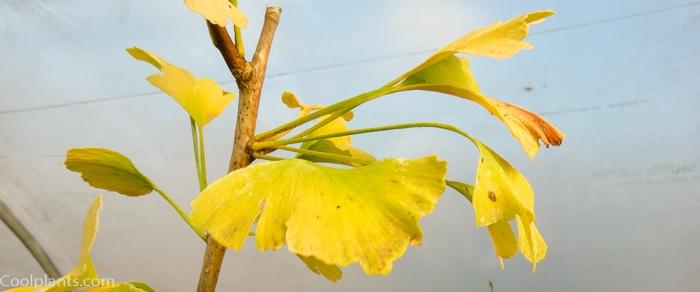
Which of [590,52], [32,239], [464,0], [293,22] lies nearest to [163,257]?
[32,239]

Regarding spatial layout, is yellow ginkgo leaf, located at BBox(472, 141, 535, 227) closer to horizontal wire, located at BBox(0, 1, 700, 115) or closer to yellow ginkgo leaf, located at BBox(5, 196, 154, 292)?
yellow ginkgo leaf, located at BBox(5, 196, 154, 292)

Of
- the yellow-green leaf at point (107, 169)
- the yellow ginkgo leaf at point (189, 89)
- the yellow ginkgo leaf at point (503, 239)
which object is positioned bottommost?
the yellow ginkgo leaf at point (503, 239)

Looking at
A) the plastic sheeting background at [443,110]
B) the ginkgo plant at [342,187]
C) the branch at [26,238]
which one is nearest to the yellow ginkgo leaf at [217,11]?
the ginkgo plant at [342,187]

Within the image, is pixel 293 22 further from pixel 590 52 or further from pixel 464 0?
pixel 590 52

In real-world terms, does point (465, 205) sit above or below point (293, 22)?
below

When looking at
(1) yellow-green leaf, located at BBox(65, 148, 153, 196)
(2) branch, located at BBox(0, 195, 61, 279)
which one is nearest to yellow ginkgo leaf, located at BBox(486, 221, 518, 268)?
(1) yellow-green leaf, located at BBox(65, 148, 153, 196)

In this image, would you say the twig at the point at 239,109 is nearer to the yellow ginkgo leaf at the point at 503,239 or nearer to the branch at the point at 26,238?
the yellow ginkgo leaf at the point at 503,239
